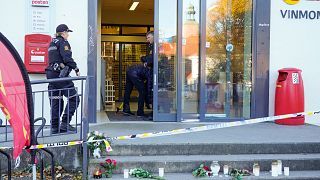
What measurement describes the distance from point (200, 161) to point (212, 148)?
0.40 meters

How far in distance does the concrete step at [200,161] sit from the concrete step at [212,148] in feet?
0.30

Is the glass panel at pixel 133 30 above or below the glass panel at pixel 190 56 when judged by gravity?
above

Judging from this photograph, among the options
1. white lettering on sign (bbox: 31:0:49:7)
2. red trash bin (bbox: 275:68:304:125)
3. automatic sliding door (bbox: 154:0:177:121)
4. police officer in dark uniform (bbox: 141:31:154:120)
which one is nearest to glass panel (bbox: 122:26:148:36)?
police officer in dark uniform (bbox: 141:31:154:120)

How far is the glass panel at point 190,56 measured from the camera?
805 centimetres

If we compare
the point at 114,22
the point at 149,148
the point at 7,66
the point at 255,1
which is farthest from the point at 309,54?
the point at 114,22

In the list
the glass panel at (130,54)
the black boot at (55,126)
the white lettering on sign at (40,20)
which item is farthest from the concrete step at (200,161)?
the glass panel at (130,54)

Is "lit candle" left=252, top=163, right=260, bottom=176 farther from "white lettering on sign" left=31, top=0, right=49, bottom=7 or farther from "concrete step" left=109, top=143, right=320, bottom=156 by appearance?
"white lettering on sign" left=31, top=0, right=49, bottom=7

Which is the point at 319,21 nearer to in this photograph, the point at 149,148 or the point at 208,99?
the point at 208,99

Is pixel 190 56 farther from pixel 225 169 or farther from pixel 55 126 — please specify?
pixel 225 169

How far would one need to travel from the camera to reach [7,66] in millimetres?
3504

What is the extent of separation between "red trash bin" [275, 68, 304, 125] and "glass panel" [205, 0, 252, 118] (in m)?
0.66

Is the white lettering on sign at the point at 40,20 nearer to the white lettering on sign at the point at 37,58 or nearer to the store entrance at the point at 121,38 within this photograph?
the white lettering on sign at the point at 37,58

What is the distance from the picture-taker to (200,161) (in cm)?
566

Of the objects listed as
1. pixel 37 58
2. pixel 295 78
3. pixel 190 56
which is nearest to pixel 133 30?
pixel 190 56
